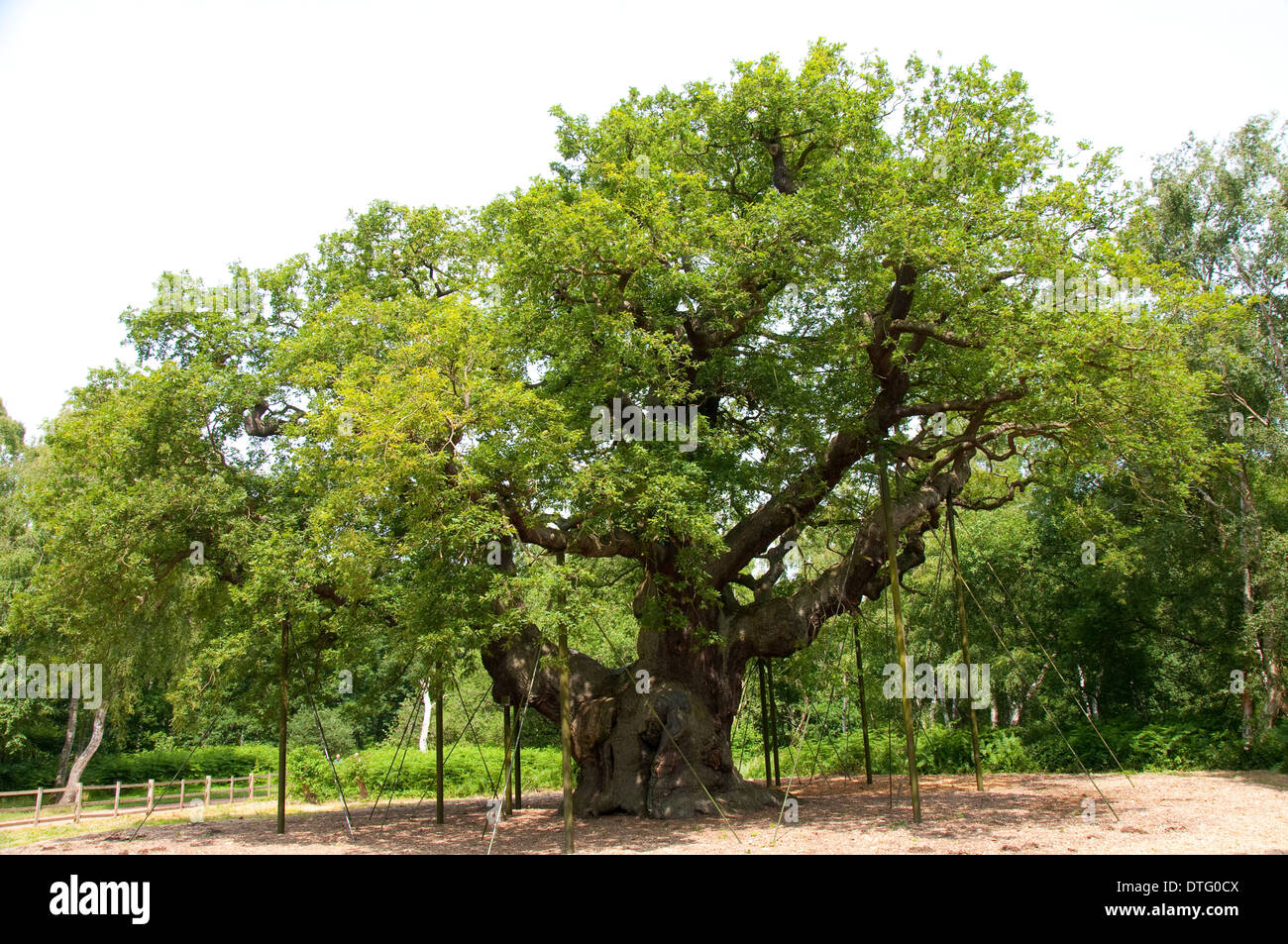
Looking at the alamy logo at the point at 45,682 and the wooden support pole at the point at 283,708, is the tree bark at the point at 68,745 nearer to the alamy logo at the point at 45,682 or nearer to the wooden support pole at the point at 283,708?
the alamy logo at the point at 45,682

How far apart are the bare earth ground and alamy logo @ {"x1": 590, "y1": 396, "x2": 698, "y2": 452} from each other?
21.3 ft

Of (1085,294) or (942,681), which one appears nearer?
(1085,294)

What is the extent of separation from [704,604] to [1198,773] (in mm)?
13382

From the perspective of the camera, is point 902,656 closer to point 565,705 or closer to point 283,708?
point 565,705

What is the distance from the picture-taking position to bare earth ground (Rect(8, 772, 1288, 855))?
10.9m

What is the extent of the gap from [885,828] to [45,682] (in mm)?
25856

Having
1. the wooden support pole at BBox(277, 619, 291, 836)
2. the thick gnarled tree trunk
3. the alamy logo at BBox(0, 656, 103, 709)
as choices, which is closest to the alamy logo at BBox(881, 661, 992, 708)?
the thick gnarled tree trunk

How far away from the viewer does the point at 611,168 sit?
1495cm

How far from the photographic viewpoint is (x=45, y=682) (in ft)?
86.2

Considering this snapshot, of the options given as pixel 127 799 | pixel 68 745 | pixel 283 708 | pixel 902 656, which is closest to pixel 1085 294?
pixel 902 656

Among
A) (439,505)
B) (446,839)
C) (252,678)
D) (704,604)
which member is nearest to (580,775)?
(446,839)

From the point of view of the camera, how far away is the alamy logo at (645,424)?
49.9 feet

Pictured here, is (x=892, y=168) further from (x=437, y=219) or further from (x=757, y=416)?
(x=437, y=219)

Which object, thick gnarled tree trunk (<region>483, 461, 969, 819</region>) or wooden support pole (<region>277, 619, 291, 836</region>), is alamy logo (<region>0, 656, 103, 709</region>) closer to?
wooden support pole (<region>277, 619, 291, 836</region>)
